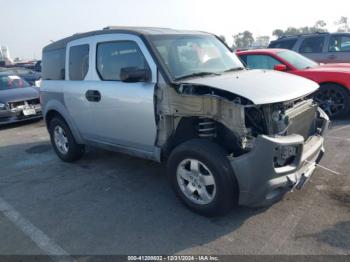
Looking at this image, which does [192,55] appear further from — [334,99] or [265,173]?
[334,99]

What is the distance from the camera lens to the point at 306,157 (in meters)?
3.52

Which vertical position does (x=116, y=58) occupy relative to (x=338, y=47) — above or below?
above

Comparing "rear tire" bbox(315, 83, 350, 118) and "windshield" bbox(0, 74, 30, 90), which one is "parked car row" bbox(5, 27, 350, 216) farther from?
"windshield" bbox(0, 74, 30, 90)

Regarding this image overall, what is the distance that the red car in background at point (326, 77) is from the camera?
7016 millimetres

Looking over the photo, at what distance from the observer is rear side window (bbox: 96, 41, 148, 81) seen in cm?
421

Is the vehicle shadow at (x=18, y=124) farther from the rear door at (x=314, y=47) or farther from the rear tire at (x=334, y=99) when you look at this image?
Result: the rear door at (x=314, y=47)

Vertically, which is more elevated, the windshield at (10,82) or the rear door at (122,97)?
the rear door at (122,97)

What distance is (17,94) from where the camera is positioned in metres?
9.46

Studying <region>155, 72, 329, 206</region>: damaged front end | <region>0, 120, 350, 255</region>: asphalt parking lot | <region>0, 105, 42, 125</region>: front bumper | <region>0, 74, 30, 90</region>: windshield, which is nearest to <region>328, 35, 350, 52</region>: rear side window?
<region>0, 120, 350, 255</region>: asphalt parking lot

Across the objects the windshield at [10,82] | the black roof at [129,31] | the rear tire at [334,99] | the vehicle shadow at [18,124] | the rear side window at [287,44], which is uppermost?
the black roof at [129,31]

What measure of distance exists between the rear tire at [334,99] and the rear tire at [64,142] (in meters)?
5.02

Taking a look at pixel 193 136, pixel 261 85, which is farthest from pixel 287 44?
pixel 193 136

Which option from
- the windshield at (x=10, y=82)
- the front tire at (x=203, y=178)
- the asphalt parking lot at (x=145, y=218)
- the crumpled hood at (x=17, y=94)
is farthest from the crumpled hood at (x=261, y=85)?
the windshield at (x=10, y=82)

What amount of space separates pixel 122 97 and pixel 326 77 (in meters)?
4.76
